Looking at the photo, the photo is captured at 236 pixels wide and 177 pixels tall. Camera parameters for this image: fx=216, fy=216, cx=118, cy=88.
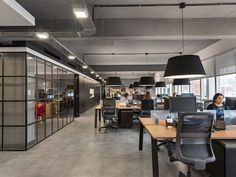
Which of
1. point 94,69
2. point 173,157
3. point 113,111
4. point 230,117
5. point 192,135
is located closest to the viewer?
point 192,135

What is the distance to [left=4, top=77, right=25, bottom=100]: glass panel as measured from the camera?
5.43 meters

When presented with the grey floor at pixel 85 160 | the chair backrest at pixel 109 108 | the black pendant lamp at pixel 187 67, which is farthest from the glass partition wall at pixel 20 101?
the black pendant lamp at pixel 187 67

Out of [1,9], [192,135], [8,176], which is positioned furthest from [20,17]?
[192,135]

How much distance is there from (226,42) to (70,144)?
5.78 m

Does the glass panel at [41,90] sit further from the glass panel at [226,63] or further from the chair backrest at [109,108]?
the glass panel at [226,63]

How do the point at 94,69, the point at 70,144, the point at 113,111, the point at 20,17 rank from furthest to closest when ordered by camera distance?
1. the point at 94,69
2. the point at 113,111
3. the point at 70,144
4. the point at 20,17

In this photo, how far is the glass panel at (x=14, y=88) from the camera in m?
5.43

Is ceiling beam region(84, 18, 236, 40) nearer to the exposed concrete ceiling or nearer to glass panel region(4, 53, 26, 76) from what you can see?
the exposed concrete ceiling

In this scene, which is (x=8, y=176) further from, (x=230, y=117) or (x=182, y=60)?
(x=230, y=117)

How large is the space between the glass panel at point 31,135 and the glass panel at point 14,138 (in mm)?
124

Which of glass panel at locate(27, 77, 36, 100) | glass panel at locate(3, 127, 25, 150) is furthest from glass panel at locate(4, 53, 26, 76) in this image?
glass panel at locate(3, 127, 25, 150)

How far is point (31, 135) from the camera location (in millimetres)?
5730

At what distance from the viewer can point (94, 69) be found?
1288cm

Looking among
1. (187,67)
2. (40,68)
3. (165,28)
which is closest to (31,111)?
(40,68)
